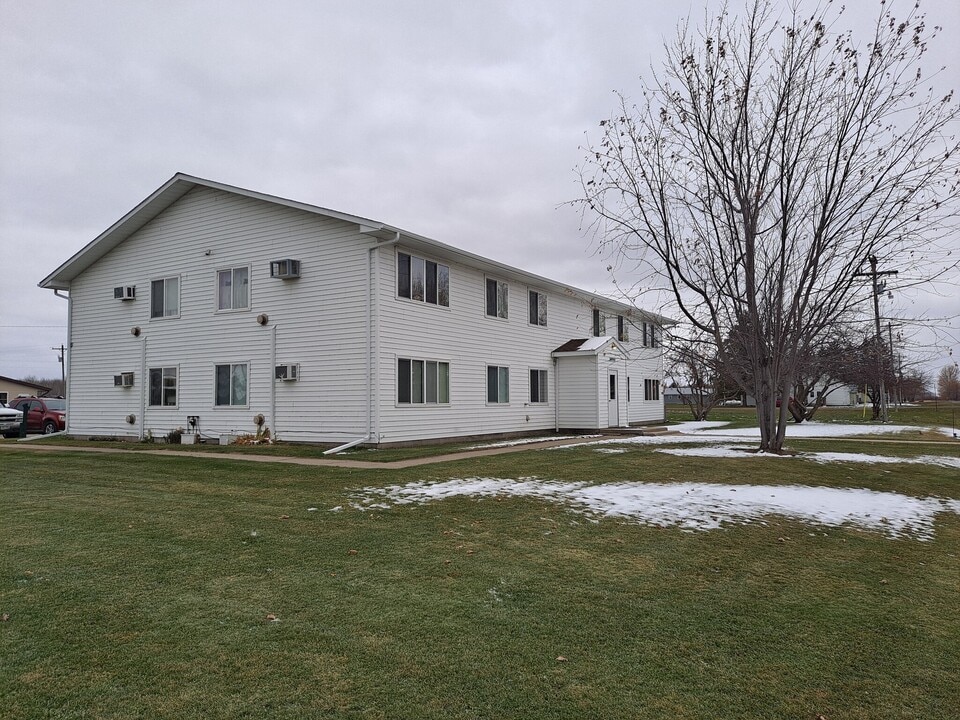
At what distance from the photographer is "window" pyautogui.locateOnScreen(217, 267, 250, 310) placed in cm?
1734

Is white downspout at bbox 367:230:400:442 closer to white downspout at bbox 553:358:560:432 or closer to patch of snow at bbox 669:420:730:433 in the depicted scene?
white downspout at bbox 553:358:560:432

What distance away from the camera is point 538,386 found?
2206 centimetres

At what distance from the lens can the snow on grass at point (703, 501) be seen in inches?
292

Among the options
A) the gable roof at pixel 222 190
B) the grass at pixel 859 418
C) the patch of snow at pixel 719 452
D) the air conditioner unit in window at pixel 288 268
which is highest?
the gable roof at pixel 222 190

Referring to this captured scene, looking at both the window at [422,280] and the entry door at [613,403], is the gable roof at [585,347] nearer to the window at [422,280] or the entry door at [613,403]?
the entry door at [613,403]

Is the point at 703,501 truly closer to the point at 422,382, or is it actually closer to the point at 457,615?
the point at 457,615

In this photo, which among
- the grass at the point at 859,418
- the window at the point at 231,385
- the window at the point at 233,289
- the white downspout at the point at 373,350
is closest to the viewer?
the white downspout at the point at 373,350

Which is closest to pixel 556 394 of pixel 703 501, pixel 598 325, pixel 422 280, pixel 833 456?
pixel 598 325

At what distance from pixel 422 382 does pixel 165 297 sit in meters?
8.35

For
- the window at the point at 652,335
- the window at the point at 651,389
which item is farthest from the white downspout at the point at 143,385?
A: the window at the point at 651,389

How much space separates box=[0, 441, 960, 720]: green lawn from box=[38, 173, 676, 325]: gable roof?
333 inches

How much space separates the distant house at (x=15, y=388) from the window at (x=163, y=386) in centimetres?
3921

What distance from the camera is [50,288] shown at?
2114 centimetres

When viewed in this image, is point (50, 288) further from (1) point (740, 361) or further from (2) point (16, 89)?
(1) point (740, 361)
